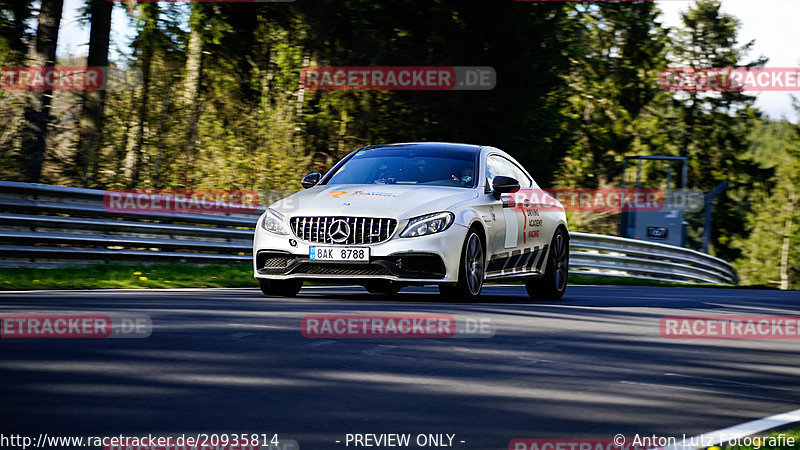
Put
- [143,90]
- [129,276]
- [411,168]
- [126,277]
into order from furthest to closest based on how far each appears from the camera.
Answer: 1. [143,90]
2. [129,276]
3. [126,277]
4. [411,168]

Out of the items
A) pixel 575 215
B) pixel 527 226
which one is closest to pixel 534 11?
pixel 527 226

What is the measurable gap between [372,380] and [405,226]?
15.4 ft

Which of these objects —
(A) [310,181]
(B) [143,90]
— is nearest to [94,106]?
(B) [143,90]

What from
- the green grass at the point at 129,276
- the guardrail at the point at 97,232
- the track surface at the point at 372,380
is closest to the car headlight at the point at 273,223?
the track surface at the point at 372,380

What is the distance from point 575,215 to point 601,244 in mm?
21894

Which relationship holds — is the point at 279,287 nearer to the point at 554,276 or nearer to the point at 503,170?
the point at 503,170

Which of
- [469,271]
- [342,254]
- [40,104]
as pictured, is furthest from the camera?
[40,104]

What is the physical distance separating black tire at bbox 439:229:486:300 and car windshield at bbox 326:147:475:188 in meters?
0.81

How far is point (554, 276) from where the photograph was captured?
14039mm

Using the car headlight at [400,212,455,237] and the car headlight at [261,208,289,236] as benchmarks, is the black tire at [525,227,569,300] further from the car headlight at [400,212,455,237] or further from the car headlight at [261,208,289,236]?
the car headlight at [261,208,289,236]

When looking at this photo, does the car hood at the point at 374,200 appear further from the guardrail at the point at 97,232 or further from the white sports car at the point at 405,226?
the guardrail at the point at 97,232

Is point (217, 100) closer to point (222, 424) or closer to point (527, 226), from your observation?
point (527, 226)

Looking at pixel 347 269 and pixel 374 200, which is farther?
pixel 374 200

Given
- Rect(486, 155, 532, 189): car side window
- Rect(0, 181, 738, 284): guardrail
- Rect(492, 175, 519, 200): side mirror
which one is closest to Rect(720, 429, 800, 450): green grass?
Rect(492, 175, 519, 200): side mirror
